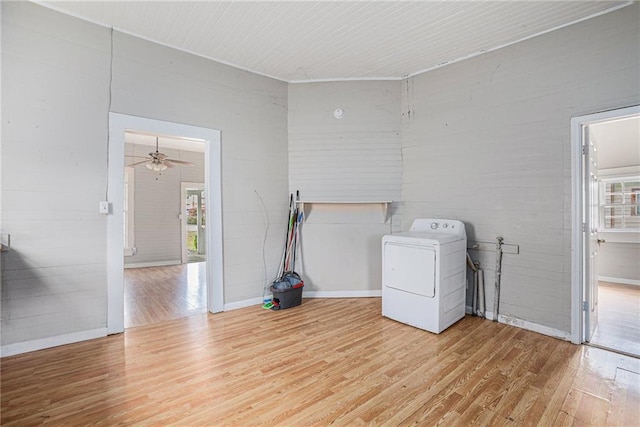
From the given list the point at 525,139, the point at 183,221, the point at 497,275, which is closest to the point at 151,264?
the point at 183,221

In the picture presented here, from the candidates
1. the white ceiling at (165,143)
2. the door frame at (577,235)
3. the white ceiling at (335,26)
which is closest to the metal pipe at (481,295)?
the door frame at (577,235)

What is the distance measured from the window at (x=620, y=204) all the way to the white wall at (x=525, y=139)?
348 cm

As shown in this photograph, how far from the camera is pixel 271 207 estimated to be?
3980mm

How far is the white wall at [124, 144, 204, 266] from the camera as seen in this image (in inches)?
263

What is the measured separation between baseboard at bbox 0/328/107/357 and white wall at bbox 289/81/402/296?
2.30 metres

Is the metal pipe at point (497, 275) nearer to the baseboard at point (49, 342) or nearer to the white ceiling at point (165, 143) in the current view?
the baseboard at point (49, 342)

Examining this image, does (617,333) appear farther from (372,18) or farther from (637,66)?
(372,18)

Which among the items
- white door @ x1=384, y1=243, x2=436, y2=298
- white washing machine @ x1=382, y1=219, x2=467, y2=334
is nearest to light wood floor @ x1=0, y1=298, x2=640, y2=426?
white washing machine @ x1=382, y1=219, x2=467, y2=334

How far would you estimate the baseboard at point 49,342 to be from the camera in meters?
2.47

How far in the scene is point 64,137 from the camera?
269 cm

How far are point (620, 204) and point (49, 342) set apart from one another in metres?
8.00

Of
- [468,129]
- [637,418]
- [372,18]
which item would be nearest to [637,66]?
[468,129]

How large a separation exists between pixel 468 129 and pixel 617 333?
250cm

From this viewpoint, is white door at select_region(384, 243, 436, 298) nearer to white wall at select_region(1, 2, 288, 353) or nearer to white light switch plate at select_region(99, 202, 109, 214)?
white wall at select_region(1, 2, 288, 353)
